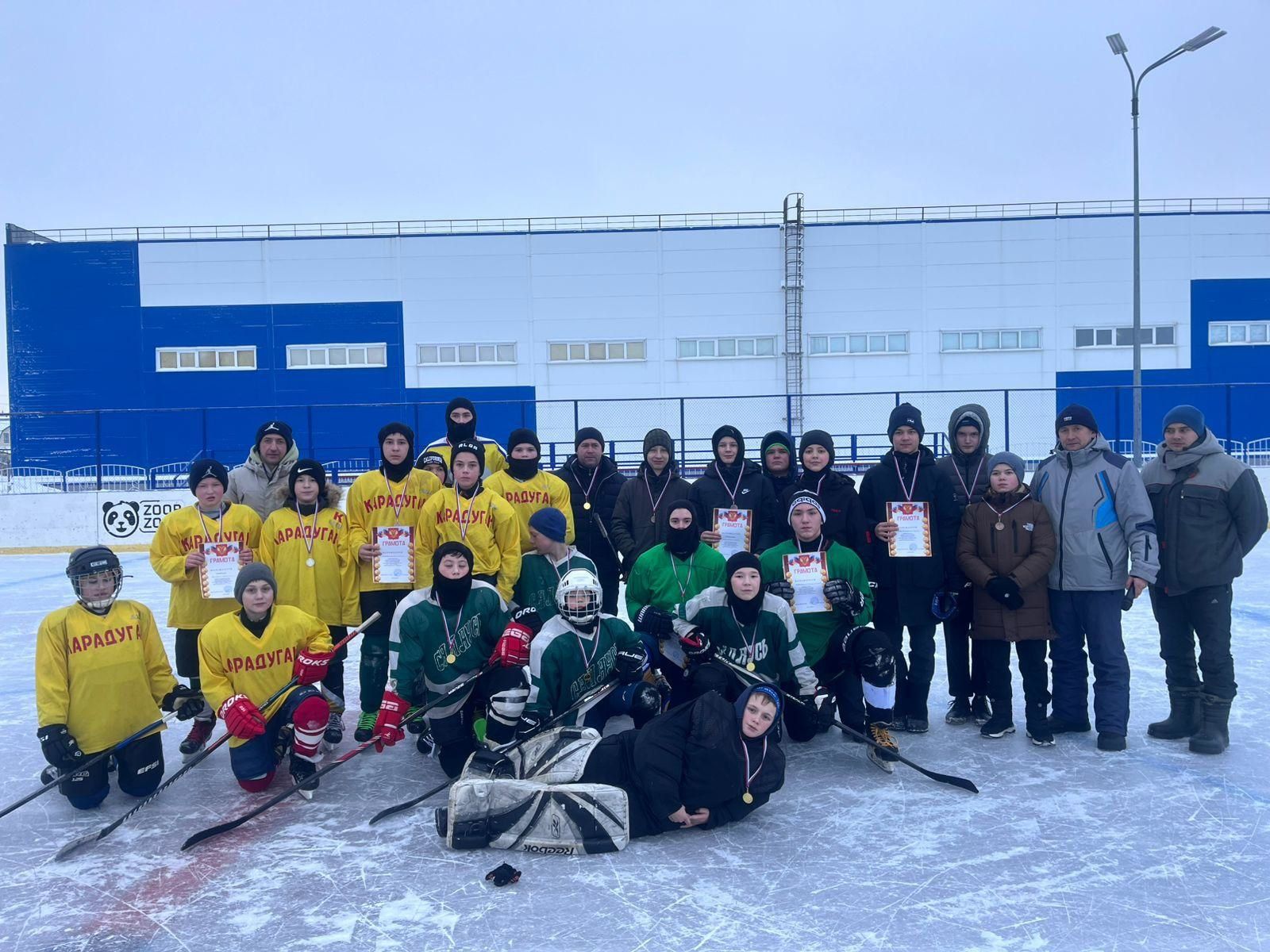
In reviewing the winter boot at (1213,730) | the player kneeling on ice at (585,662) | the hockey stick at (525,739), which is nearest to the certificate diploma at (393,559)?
the player kneeling on ice at (585,662)

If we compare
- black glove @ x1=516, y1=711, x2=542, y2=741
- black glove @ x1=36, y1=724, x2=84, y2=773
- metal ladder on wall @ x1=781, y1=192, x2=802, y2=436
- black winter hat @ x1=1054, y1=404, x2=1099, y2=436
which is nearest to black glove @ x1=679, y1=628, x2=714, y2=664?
black glove @ x1=516, y1=711, x2=542, y2=741

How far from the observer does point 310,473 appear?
16.1ft

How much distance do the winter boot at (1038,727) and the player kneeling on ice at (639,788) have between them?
1.68 meters

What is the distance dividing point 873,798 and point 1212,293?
23.9 m

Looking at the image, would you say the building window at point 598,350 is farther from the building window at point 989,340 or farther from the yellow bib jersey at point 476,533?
the yellow bib jersey at point 476,533

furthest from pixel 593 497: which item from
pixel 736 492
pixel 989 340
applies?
pixel 989 340

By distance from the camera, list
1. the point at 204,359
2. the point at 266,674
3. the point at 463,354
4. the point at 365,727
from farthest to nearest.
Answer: the point at 204,359 → the point at 463,354 → the point at 365,727 → the point at 266,674

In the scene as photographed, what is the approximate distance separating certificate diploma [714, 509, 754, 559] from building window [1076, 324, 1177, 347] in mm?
20661

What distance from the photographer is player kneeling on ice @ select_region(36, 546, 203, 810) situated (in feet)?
13.1

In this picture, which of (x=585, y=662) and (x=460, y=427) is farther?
(x=460, y=427)

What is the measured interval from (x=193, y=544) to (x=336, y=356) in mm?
20036

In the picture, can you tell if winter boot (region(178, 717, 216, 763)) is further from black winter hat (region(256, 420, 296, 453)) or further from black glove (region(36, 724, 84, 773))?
black winter hat (region(256, 420, 296, 453))

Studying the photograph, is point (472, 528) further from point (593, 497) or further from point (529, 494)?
point (593, 497)

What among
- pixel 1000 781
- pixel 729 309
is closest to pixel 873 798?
pixel 1000 781
